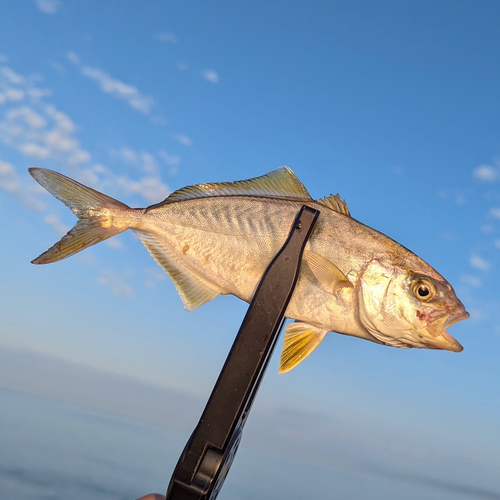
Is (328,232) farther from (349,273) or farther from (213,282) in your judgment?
(213,282)

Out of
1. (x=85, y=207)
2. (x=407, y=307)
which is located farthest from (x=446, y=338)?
(x=85, y=207)

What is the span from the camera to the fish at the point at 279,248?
90.7 inches

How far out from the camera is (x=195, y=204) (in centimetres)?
263

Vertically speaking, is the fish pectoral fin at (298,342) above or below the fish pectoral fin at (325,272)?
below

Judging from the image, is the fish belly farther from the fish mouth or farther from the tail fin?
the fish mouth

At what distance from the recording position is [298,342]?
7.66 ft

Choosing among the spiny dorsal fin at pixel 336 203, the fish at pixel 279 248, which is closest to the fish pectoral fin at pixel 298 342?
the fish at pixel 279 248

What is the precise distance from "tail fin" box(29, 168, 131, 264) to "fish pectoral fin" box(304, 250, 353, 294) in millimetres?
1120

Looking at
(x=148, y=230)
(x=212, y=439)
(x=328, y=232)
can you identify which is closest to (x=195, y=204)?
(x=148, y=230)

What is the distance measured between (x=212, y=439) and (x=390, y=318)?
1.13 metres

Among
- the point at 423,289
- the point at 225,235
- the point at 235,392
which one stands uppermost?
the point at 423,289

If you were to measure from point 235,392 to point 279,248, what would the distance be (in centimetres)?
85

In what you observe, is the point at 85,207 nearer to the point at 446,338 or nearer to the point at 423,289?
the point at 423,289

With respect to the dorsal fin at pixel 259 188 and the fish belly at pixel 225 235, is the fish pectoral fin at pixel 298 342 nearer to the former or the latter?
the fish belly at pixel 225 235
